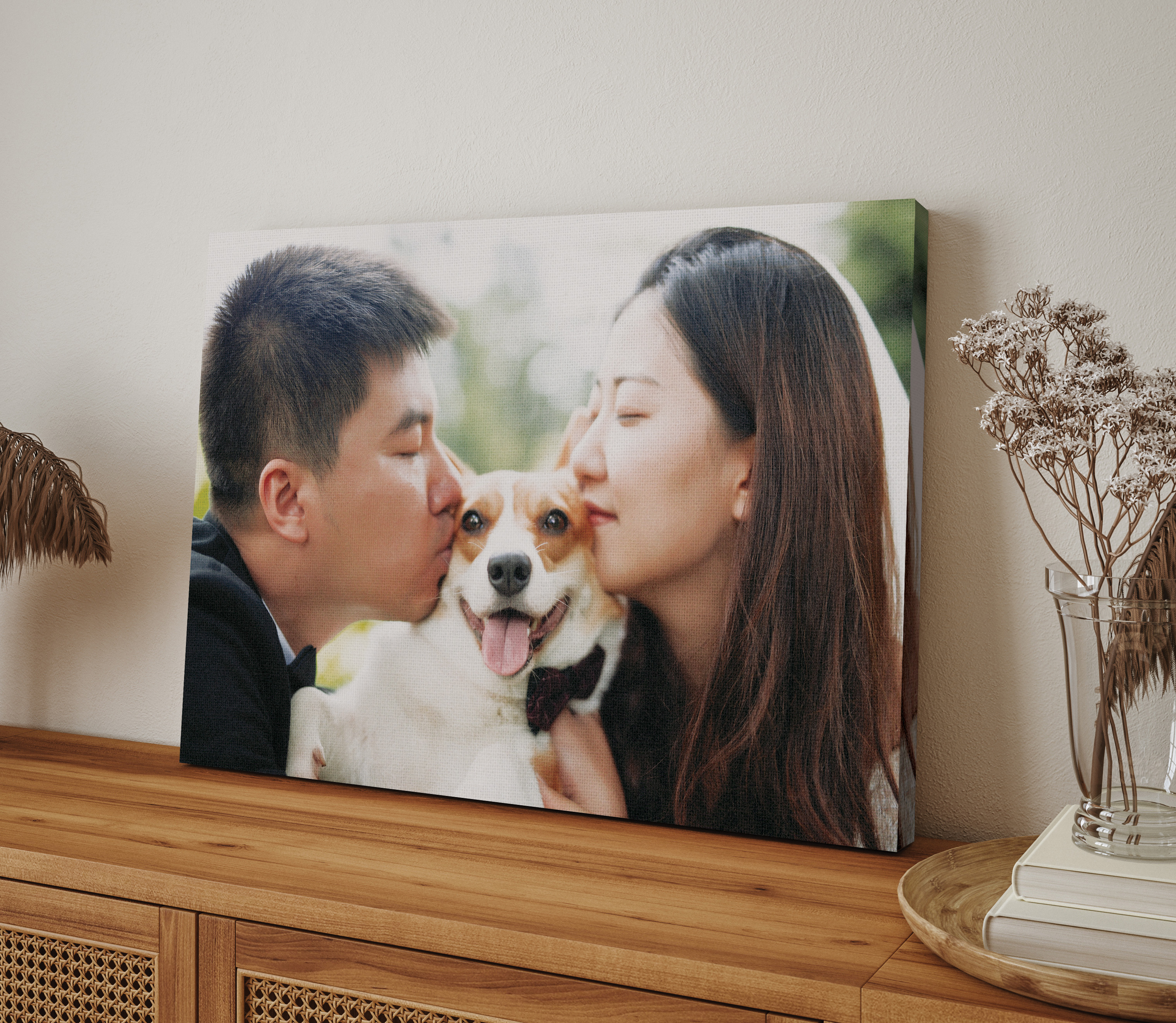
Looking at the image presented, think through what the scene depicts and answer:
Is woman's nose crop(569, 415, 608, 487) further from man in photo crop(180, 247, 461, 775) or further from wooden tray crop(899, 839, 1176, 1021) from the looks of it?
wooden tray crop(899, 839, 1176, 1021)

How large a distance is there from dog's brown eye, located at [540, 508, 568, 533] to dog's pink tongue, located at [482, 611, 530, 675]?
12cm

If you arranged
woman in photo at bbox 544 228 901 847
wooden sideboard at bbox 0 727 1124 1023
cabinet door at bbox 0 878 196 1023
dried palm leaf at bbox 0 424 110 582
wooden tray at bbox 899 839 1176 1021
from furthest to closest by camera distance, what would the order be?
dried palm leaf at bbox 0 424 110 582 → woman in photo at bbox 544 228 901 847 → cabinet door at bbox 0 878 196 1023 → wooden sideboard at bbox 0 727 1124 1023 → wooden tray at bbox 899 839 1176 1021

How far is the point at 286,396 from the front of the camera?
59.4 inches

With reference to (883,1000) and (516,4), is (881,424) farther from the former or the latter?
(516,4)

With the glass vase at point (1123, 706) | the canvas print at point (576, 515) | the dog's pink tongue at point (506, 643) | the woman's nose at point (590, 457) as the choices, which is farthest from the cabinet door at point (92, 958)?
the glass vase at point (1123, 706)

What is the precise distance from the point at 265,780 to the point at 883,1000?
0.95 m

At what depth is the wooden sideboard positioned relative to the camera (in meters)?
0.93

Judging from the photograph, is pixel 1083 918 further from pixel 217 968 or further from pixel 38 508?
pixel 38 508

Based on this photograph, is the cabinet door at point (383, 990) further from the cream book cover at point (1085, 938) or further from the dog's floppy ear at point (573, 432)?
the dog's floppy ear at point (573, 432)

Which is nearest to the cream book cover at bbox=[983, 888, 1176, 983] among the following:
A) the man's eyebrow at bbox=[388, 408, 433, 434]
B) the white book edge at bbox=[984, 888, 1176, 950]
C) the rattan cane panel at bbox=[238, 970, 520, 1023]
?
the white book edge at bbox=[984, 888, 1176, 950]

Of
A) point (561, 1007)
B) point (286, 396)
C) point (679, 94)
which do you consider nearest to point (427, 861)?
point (561, 1007)

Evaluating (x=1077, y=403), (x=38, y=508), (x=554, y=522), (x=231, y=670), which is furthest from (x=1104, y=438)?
(x=38, y=508)

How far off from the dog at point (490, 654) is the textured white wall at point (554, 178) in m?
0.38

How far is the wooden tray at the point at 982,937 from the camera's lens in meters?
0.83
